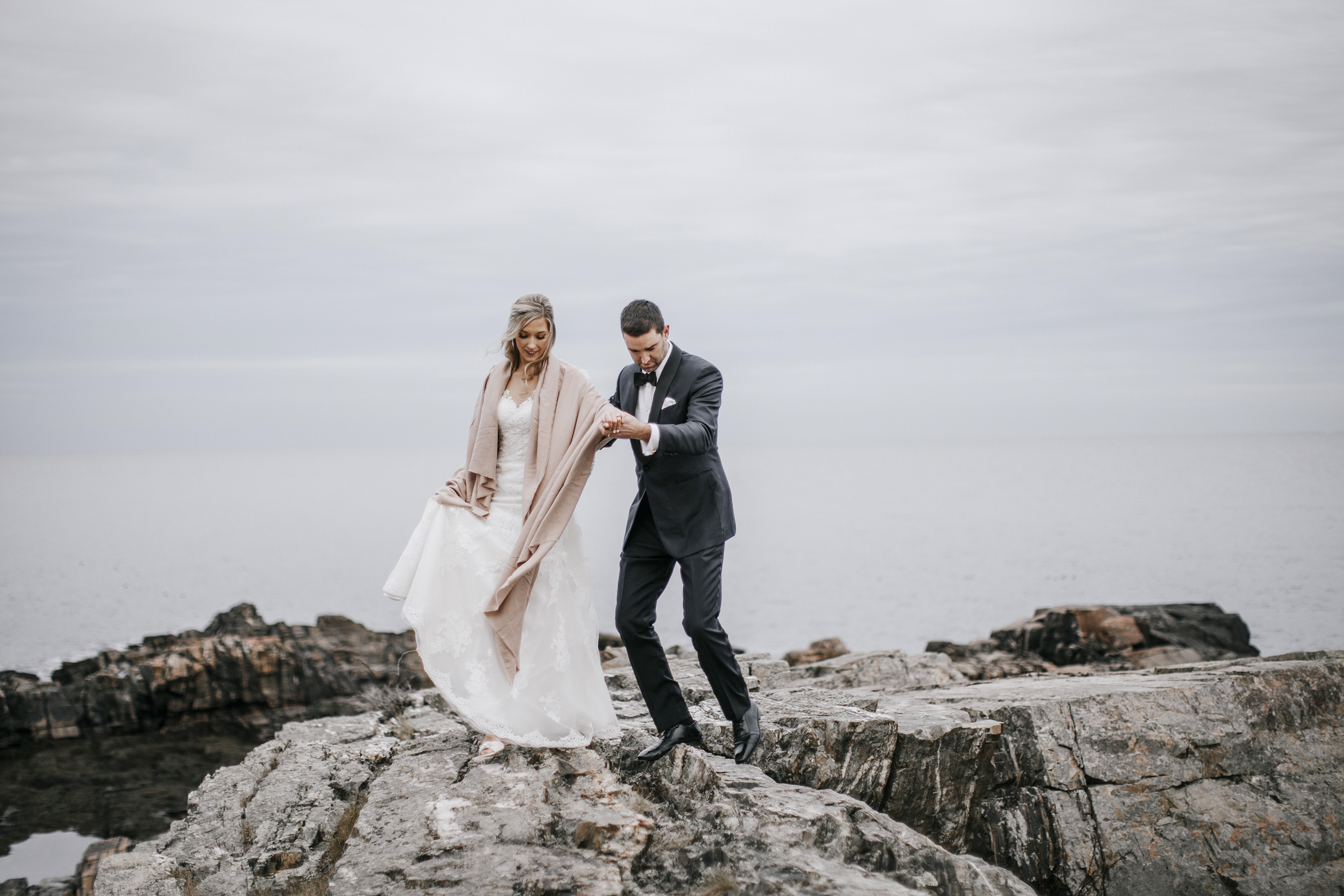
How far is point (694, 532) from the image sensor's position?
5133 mm

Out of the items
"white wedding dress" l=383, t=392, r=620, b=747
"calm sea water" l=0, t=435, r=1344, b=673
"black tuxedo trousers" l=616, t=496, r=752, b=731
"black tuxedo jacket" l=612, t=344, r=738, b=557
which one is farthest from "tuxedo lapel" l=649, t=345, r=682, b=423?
"calm sea water" l=0, t=435, r=1344, b=673

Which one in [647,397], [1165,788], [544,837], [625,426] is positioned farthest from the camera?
[1165,788]

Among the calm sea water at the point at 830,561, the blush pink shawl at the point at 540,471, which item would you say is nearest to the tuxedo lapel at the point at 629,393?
the blush pink shawl at the point at 540,471

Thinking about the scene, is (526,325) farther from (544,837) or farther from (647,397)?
(544,837)

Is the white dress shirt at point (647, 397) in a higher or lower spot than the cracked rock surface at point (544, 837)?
higher

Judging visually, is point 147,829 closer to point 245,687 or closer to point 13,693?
point 245,687

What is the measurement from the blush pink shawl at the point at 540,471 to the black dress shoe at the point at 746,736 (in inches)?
53.4

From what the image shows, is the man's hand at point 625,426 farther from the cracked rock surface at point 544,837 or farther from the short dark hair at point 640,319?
the cracked rock surface at point 544,837

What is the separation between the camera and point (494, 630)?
18.1 ft

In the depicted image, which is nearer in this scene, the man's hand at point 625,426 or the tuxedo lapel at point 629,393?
the man's hand at point 625,426

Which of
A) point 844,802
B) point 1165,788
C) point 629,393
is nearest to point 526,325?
point 629,393

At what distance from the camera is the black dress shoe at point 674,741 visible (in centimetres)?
519

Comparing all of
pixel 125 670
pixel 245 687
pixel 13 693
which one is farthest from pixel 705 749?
pixel 13 693

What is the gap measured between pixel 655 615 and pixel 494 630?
108cm
